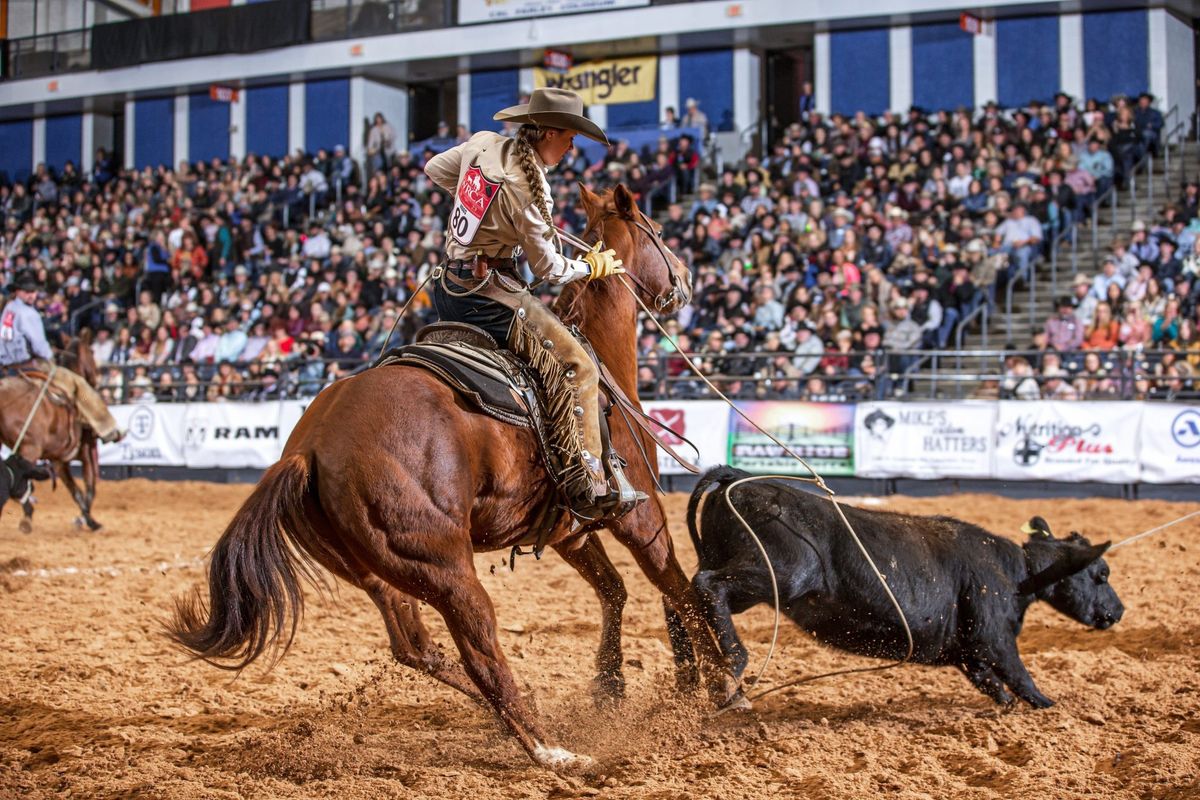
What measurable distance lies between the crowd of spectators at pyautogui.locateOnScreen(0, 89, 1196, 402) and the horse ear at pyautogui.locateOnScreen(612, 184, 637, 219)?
7910mm

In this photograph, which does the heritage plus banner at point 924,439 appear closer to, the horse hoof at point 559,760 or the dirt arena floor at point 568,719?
the dirt arena floor at point 568,719

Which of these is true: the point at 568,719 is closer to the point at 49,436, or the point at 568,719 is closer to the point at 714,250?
the point at 49,436

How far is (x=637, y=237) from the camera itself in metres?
5.48

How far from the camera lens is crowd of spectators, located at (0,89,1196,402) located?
1465cm

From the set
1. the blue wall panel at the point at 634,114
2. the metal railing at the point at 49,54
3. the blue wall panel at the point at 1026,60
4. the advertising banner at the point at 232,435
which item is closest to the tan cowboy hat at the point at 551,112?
the advertising banner at the point at 232,435

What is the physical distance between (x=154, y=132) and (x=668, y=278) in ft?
93.4

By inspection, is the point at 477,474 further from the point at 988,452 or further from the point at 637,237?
the point at 988,452

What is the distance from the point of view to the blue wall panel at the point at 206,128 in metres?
29.7

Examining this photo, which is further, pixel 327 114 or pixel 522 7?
pixel 327 114

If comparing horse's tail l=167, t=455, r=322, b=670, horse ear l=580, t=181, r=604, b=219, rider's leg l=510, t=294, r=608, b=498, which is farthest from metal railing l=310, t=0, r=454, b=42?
horse's tail l=167, t=455, r=322, b=670

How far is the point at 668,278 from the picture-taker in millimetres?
5555

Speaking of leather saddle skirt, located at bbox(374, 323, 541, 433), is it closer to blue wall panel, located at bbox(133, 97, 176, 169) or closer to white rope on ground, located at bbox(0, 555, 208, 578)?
white rope on ground, located at bbox(0, 555, 208, 578)

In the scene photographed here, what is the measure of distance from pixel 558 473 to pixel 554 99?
147 cm

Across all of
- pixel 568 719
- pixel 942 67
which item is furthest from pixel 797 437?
pixel 942 67
